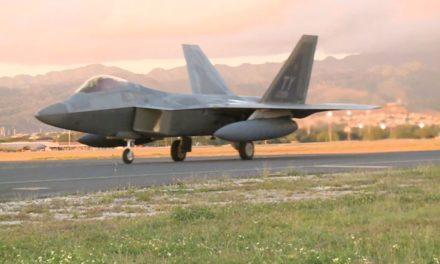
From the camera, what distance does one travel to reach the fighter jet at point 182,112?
25.5 m

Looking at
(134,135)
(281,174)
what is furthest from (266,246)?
(134,135)

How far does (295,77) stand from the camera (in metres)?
31.8

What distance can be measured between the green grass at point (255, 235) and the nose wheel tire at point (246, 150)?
17.4m

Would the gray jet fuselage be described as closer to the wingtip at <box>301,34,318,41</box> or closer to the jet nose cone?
the jet nose cone

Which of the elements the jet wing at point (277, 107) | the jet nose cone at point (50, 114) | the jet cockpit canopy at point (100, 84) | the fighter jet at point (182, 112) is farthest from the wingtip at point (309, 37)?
the jet nose cone at point (50, 114)

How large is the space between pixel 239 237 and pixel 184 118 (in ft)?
66.5

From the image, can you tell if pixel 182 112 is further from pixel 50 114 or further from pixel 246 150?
pixel 50 114

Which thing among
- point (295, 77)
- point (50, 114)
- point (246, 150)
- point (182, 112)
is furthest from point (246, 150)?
point (50, 114)

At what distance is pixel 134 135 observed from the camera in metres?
26.9

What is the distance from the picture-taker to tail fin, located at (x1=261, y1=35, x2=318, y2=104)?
3125 centimetres

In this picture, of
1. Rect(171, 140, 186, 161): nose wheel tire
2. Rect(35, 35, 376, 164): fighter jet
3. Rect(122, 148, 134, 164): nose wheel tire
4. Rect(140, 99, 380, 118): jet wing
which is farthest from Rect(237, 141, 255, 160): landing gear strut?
Rect(122, 148, 134, 164): nose wheel tire

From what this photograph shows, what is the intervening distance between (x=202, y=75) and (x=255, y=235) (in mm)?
28499

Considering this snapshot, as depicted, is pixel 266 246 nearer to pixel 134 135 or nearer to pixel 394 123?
pixel 134 135

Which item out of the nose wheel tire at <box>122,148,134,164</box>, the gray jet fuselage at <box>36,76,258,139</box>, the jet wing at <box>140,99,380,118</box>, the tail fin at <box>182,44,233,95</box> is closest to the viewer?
the gray jet fuselage at <box>36,76,258,139</box>
